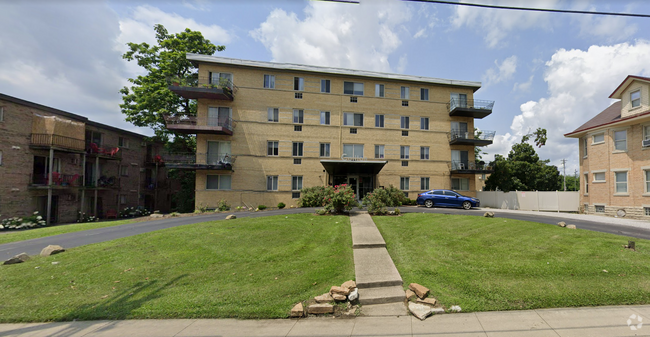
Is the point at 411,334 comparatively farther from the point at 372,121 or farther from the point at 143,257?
the point at 372,121

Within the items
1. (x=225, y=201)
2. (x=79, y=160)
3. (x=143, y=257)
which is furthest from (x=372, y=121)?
(x=79, y=160)

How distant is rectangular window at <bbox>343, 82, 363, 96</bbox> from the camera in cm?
2370

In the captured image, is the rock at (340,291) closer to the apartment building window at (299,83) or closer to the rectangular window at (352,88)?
the apartment building window at (299,83)

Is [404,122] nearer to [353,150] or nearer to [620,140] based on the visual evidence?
[353,150]

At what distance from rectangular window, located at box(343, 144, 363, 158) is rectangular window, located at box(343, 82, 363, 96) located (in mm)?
5273

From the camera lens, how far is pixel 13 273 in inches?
242

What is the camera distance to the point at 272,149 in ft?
73.0

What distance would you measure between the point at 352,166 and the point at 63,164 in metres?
24.5

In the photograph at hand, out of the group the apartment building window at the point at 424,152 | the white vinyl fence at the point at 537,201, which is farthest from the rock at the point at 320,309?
the white vinyl fence at the point at 537,201

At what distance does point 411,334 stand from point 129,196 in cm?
3193

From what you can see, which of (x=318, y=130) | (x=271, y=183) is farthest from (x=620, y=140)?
(x=271, y=183)

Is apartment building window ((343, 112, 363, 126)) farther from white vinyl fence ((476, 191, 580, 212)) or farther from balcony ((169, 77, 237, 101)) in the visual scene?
white vinyl fence ((476, 191, 580, 212))

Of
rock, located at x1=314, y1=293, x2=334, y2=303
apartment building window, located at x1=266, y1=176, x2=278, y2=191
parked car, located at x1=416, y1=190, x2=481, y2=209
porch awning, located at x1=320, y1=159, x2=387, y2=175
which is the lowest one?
rock, located at x1=314, y1=293, x2=334, y2=303

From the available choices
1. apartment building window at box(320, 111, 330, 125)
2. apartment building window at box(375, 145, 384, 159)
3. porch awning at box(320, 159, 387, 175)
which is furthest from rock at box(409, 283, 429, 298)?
apartment building window at box(320, 111, 330, 125)
